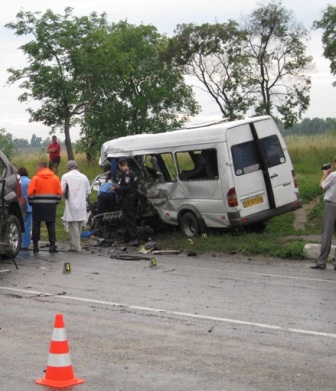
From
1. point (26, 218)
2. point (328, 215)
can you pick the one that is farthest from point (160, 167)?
point (328, 215)

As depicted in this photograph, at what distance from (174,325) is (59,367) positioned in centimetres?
292

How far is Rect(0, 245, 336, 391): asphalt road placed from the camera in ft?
26.3

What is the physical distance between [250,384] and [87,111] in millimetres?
35685

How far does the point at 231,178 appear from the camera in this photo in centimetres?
1994

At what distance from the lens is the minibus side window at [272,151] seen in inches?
807

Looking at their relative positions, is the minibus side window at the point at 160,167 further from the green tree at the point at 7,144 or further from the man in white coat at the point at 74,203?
the green tree at the point at 7,144

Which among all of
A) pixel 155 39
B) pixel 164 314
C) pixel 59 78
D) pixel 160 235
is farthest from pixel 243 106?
pixel 164 314

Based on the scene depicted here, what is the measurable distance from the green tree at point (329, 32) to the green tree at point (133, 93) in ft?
27.6

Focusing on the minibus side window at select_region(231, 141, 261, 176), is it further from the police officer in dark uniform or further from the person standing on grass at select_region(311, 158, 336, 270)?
the person standing on grass at select_region(311, 158, 336, 270)

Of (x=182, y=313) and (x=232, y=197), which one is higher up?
(x=232, y=197)

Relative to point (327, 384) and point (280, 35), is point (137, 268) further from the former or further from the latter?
point (280, 35)

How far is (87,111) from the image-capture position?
4284cm

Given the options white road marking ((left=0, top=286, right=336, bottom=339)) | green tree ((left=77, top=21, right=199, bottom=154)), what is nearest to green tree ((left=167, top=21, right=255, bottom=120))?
green tree ((left=77, top=21, right=199, bottom=154))

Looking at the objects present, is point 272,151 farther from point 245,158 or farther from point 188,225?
point 188,225
